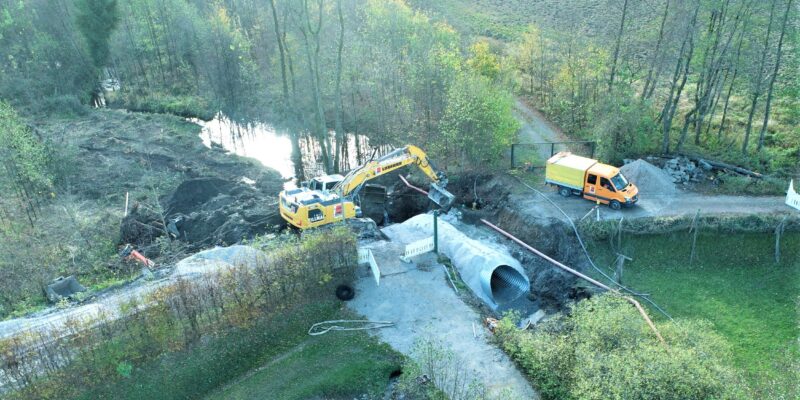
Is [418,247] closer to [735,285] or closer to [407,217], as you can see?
[407,217]

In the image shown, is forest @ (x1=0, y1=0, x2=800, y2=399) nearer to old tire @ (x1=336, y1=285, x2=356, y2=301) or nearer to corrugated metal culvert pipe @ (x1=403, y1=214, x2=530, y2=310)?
old tire @ (x1=336, y1=285, x2=356, y2=301)

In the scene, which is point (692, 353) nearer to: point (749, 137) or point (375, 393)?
point (375, 393)

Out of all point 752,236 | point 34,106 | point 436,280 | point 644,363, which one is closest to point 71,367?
point 436,280

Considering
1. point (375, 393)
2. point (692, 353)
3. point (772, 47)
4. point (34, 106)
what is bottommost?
point (375, 393)

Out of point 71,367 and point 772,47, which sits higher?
point 772,47

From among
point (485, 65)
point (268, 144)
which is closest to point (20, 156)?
point (268, 144)
